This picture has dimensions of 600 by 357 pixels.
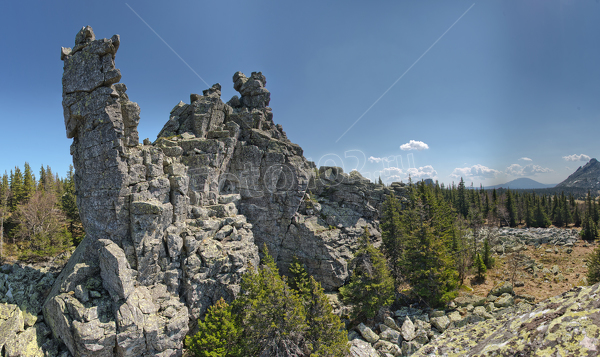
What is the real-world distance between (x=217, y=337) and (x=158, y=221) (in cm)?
1251

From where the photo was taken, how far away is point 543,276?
3606 centimetres

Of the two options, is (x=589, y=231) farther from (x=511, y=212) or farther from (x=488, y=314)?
(x=488, y=314)

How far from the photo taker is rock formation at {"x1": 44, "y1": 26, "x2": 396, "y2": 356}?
21.5 m

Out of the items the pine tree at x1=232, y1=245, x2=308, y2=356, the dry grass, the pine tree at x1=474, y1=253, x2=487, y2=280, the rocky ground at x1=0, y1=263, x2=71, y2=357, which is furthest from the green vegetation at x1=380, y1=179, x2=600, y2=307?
the rocky ground at x1=0, y1=263, x2=71, y2=357

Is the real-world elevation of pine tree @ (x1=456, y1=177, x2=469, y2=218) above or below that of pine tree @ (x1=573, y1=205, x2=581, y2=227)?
above

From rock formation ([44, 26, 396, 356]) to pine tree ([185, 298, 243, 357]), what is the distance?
2630mm

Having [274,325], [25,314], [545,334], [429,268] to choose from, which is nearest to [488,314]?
[429,268]

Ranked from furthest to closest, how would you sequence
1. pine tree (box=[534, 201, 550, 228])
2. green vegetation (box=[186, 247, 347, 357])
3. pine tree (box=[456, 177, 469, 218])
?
pine tree (box=[456, 177, 469, 218]) < pine tree (box=[534, 201, 550, 228]) < green vegetation (box=[186, 247, 347, 357])

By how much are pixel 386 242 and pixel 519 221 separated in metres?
91.3

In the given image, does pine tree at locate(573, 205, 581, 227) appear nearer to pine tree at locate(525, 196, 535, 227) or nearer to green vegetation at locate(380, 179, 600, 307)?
pine tree at locate(525, 196, 535, 227)

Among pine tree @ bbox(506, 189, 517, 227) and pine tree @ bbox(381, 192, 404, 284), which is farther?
pine tree @ bbox(506, 189, 517, 227)

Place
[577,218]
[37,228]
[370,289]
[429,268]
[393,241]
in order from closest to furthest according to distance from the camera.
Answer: [370,289], [429,268], [393,241], [37,228], [577,218]

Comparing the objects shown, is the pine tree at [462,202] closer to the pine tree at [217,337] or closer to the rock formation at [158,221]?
the rock formation at [158,221]

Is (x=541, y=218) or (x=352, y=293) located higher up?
(x=541, y=218)
